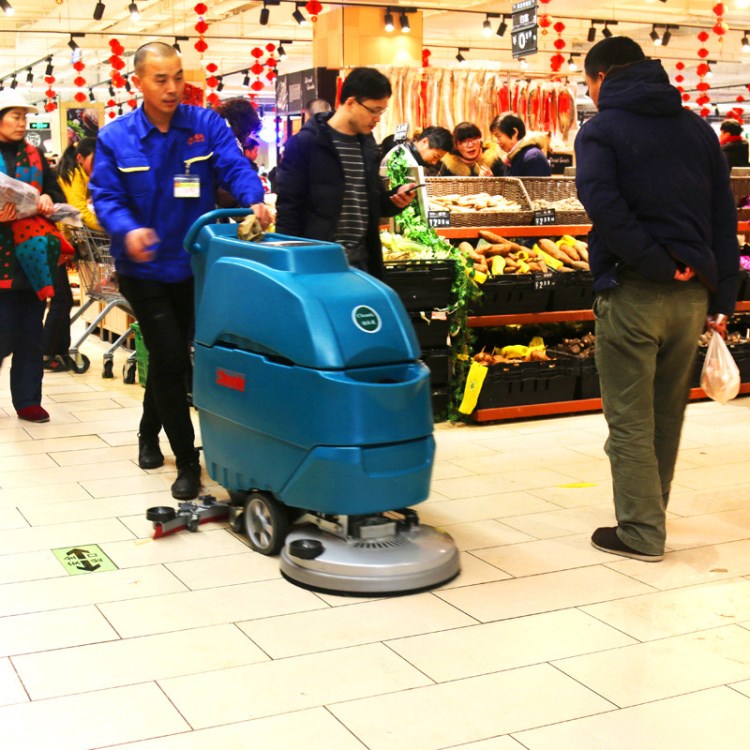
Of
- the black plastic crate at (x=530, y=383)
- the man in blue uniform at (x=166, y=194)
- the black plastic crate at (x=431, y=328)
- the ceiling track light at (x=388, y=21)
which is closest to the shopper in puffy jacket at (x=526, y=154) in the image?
the black plastic crate at (x=530, y=383)

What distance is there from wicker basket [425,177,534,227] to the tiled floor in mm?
2127

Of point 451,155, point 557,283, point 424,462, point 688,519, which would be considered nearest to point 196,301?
point 424,462

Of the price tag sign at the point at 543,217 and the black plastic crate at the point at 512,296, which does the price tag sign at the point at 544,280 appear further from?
the price tag sign at the point at 543,217

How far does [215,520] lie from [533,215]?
126 inches

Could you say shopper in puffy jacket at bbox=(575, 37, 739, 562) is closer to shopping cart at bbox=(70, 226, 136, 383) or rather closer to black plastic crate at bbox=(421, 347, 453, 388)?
black plastic crate at bbox=(421, 347, 453, 388)

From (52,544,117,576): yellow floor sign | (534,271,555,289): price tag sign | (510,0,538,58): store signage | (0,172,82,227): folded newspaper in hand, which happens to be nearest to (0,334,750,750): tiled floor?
(52,544,117,576): yellow floor sign

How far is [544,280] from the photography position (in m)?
6.12

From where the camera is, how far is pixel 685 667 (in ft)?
9.53

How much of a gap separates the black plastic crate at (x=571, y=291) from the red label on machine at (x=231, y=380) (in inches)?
115

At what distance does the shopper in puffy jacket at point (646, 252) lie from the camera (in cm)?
352

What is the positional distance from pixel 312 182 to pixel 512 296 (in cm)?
203

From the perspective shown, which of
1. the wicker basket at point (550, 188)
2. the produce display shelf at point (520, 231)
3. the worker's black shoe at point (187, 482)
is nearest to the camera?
the worker's black shoe at point (187, 482)

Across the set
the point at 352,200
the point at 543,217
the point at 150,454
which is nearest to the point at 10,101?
the point at 150,454

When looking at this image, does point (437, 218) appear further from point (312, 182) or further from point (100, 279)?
point (100, 279)
